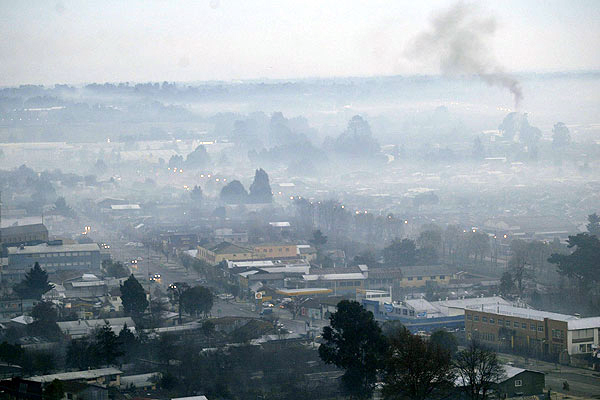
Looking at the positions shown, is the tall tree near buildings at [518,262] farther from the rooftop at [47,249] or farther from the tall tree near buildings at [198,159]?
the tall tree near buildings at [198,159]

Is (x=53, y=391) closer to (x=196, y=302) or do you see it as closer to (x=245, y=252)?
(x=196, y=302)

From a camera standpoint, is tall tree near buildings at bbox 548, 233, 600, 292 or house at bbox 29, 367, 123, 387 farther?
tall tree near buildings at bbox 548, 233, 600, 292

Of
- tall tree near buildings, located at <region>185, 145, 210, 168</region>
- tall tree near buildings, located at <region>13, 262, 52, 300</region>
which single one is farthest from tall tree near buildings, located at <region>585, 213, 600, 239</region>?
tall tree near buildings, located at <region>185, 145, 210, 168</region>

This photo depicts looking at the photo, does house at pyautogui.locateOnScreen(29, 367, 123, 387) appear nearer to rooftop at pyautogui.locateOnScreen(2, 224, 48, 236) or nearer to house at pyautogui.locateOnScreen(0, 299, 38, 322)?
house at pyautogui.locateOnScreen(0, 299, 38, 322)

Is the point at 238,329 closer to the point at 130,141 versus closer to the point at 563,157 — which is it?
the point at 563,157

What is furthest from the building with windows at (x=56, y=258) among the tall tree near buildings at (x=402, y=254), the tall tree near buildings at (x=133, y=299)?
the tall tree near buildings at (x=402, y=254)

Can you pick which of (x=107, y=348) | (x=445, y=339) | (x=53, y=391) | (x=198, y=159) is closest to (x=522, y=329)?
(x=445, y=339)
